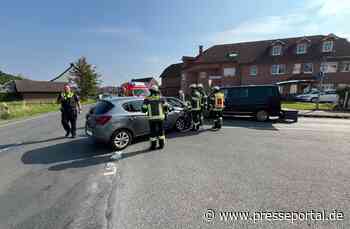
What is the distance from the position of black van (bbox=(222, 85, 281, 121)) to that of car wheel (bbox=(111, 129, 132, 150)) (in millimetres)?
7202

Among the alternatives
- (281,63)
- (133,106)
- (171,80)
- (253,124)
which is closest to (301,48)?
(281,63)

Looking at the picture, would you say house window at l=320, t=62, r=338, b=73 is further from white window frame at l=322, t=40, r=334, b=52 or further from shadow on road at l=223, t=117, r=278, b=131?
shadow on road at l=223, t=117, r=278, b=131

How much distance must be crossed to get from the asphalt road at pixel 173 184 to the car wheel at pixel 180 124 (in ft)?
6.44

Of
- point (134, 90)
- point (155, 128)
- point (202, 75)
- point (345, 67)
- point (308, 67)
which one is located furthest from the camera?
point (202, 75)

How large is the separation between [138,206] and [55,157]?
12.1 feet

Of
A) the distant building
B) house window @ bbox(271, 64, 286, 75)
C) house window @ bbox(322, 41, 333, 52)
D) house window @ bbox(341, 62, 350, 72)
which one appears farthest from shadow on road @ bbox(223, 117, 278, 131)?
the distant building

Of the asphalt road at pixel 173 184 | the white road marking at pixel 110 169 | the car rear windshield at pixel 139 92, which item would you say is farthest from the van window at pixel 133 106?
the car rear windshield at pixel 139 92

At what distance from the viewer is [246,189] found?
10.4ft

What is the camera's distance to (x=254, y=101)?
1041 cm

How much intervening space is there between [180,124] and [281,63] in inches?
1155

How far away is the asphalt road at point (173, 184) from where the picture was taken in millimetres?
2521

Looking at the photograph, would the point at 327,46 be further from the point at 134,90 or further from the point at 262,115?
the point at 134,90

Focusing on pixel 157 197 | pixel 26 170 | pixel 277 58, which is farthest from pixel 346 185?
pixel 277 58

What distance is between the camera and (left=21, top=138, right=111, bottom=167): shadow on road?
4812 millimetres
